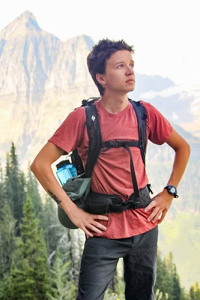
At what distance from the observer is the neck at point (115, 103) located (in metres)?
1.87

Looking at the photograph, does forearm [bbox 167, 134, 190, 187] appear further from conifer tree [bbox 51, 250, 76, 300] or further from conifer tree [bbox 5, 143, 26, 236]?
conifer tree [bbox 5, 143, 26, 236]

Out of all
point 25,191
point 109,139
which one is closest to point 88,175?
point 109,139

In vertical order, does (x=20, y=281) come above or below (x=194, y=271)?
above

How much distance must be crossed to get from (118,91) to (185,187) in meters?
39.9

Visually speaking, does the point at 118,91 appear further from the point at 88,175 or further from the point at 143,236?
the point at 143,236

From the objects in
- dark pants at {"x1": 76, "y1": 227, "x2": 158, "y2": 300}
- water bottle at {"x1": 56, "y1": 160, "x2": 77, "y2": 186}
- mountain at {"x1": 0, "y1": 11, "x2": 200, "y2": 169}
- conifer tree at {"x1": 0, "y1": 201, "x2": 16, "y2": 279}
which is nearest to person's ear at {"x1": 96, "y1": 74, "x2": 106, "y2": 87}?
water bottle at {"x1": 56, "y1": 160, "x2": 77, "y2": 186}

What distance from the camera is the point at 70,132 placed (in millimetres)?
1759

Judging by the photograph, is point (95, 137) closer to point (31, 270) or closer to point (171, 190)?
point (171, 190)

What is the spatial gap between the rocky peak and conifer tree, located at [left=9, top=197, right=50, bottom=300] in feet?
116

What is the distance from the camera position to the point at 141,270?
1.80 m

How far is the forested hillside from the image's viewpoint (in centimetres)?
1341

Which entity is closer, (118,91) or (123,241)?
(123,241)

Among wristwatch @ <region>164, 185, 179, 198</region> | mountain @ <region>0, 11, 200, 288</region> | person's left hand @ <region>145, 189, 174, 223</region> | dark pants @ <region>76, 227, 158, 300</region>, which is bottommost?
dark pants @ <region>76, 227, 158, 300</region>

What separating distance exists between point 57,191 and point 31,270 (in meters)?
12.5
